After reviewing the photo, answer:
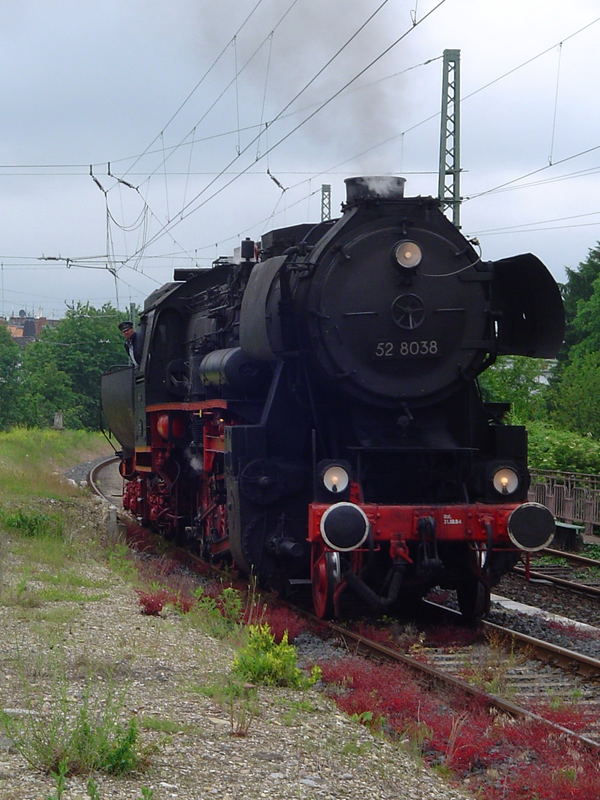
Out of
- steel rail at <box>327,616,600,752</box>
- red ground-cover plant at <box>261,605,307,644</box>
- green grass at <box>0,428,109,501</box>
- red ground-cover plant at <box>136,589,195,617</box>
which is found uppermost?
green grass at <box>0,428,109,501</box>

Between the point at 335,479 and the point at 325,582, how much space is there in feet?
2.91

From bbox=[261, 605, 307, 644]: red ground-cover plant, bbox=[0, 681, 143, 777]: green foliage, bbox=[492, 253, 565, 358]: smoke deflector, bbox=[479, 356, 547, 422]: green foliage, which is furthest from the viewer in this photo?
bbox=[479, 356, 547, 422]: green foliage

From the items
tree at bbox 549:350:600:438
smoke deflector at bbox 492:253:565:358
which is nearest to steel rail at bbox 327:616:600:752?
smoke deflector at bbox 492:253:565:358

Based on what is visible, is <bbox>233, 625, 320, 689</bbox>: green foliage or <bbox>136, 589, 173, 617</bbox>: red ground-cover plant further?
<bbox>136, 589, 173, 617</bbox>: red ground-cover plant

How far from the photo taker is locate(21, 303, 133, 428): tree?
56281mm

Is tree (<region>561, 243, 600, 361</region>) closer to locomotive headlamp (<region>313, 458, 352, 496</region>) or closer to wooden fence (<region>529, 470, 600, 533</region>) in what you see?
wooden fence (<region>529, 470, 600, 533</region>)

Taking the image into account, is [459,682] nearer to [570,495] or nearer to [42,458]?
[570,495]

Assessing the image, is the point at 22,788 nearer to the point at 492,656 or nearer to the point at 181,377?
the point at 492,656

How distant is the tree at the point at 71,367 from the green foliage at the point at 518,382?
98.3ft

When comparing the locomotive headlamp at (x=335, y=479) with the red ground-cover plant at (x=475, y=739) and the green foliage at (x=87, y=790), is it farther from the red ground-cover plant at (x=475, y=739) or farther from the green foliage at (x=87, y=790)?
the green foliage at (x=87, y=790)

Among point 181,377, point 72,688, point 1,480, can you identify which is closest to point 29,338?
point 1,480

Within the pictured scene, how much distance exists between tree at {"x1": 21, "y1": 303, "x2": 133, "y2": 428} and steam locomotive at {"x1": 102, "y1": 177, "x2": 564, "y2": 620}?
46.0 meters

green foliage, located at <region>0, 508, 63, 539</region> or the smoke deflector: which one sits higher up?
the smoke deflector

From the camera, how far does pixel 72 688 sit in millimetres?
6773
